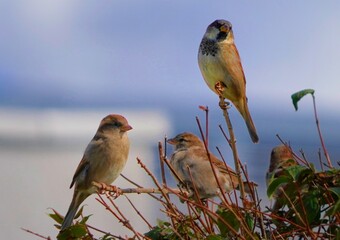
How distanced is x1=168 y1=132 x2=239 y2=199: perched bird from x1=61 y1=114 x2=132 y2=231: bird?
0.23m

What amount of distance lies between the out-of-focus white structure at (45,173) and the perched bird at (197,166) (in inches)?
159

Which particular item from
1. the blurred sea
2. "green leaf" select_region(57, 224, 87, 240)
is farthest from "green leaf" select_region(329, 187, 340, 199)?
the blurred sea

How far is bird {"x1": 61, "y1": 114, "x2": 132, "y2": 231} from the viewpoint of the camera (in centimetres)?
353

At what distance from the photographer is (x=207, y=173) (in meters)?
3.75

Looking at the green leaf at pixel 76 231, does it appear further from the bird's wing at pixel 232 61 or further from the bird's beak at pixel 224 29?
the bird's beak at pixel 224 29

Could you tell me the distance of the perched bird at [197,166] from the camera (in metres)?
3.64

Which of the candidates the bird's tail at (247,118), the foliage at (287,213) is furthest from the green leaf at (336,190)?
the bird's tail at (247,118)

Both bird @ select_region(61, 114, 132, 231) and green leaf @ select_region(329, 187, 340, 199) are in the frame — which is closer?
green leaf @ select_region(329, 187, 340, 199)

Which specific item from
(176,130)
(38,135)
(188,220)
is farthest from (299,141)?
(188,220)

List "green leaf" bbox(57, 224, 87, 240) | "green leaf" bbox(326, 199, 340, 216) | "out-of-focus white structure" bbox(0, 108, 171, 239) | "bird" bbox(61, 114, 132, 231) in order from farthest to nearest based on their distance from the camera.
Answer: "out-of-focus white structure" bbox(0, 108, 171, 239) < "bird" bbox(61, 114, 132, 231) < "green leaf" bbox(57, 224, 87, 240) < "green leaf" bbox(326, 199, 340, 216)

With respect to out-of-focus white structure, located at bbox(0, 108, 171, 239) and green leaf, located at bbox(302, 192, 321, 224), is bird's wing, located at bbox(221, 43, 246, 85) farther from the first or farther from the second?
out-of-focus white structure, located at bbox(0, 108, 171, 239)

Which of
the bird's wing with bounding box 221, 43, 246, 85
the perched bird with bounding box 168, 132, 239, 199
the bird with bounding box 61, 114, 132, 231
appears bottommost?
the perched bird with bounding box 168, 132, 239, 199

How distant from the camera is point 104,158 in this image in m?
3.55

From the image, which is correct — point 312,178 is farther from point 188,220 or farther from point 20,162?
point 20,162
